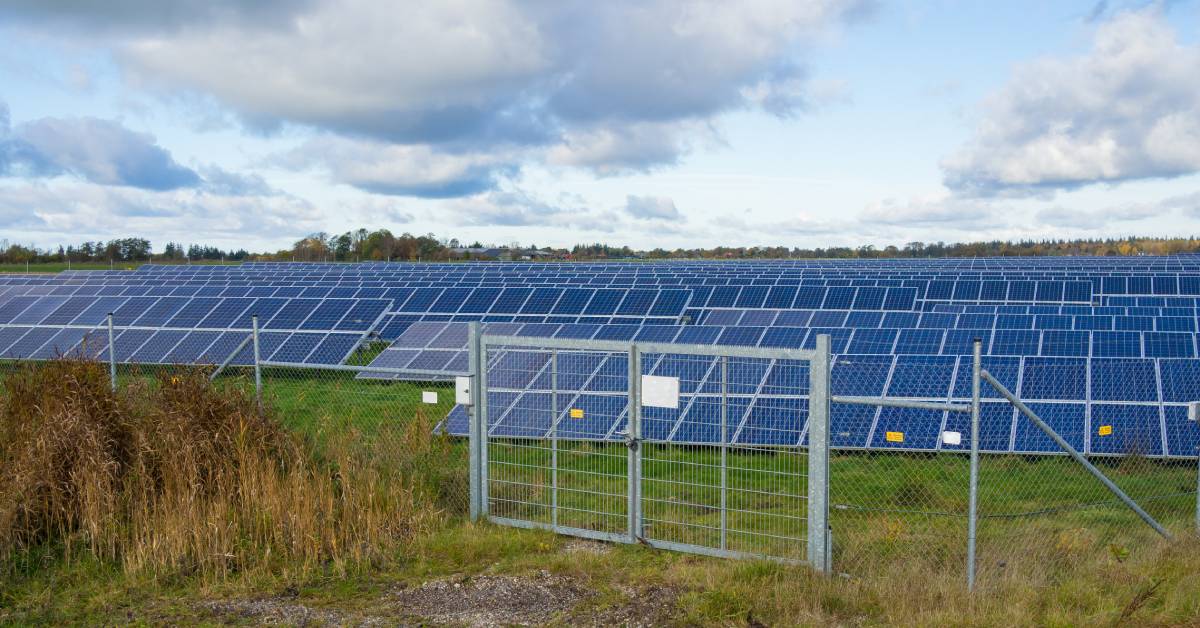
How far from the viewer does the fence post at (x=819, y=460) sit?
25.4ft

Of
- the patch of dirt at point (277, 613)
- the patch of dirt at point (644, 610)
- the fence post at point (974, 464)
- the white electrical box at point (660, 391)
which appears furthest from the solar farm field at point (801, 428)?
the patch of dirt at point (277, 613)

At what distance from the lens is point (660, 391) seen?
863cm

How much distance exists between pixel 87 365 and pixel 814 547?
8464mm

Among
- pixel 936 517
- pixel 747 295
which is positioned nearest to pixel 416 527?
pixel 936 517

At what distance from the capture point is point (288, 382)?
19.4 meters

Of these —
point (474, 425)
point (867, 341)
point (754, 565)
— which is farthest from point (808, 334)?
point (754, 565)

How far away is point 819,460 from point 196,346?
1702cm

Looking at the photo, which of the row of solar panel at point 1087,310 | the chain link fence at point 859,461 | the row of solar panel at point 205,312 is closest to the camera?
the chain link fence at point 859,461

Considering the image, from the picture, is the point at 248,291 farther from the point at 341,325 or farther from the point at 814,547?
the point at 814,547

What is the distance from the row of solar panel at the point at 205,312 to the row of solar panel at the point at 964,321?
10.2m

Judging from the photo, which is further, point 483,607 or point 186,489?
point 186,489

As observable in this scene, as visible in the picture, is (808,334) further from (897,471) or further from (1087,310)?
(1087,310)

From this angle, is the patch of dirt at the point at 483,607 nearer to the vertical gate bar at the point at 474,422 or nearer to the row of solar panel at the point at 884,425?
the vertical gate bar at the point at 474,422

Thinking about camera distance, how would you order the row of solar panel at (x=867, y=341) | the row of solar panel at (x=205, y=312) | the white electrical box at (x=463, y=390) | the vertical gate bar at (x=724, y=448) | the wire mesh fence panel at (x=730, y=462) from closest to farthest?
the vertical gate bar at (x=724, y=448) → the wire mesh fence panel at (x=730, y=462) → the white electrical box at (x=463, y=390) → the row of solar panel at (x=867, y=341) → the row of solar panel at (x=205, y=312)
